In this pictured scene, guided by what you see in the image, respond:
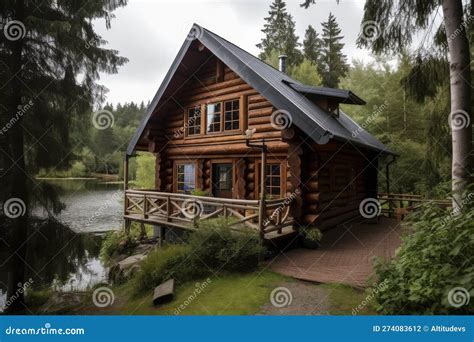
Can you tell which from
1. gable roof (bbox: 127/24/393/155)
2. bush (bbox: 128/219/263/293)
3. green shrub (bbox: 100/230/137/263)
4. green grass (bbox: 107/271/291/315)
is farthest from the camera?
green shrub (bbox: 100/230/137/263)

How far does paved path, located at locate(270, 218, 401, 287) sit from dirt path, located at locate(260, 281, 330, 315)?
39 cm

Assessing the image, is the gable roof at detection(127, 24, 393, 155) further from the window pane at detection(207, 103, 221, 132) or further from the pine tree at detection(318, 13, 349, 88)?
the pine tree at detection(318, 13, 349, 88)

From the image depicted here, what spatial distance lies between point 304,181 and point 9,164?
833cm

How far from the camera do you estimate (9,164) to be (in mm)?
7594

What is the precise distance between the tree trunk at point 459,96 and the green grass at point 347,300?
244cm

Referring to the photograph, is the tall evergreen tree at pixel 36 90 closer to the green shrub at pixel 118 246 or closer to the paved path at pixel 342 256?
the green shrub at pixel 118 246

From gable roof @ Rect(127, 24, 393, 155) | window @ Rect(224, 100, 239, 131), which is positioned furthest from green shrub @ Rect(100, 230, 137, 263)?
window @ Rect(224, 100, 239, 131)

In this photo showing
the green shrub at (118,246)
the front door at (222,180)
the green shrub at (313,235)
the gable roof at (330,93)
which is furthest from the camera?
the green shrub at (118,246)

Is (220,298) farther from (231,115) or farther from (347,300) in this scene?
(231,115)

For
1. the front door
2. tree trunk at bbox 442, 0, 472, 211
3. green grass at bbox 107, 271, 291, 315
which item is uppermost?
tree trunk at bbox 442, 0, 472, 211

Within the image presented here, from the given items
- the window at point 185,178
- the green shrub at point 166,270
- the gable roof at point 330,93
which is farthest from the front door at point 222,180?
the green shrub at point 166,270

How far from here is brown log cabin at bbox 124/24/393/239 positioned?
27.7 ft

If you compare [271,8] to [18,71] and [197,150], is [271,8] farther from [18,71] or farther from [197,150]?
[18,71]

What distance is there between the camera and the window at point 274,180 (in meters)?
9.84
